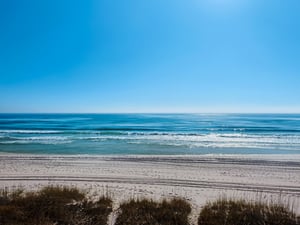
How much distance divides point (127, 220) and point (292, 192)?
716cm

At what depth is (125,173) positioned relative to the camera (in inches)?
463

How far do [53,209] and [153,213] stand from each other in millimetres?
2731

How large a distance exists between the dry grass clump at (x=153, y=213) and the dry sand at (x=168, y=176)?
1.20 ft

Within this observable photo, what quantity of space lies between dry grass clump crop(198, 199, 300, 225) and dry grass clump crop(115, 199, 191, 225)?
0.55 m

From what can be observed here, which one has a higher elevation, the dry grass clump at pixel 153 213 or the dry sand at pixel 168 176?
the dry grass clump at pixel 153 213

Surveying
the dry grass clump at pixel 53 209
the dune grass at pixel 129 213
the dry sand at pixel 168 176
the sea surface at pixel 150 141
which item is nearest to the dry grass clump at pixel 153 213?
the dune grass at pixel 129 213

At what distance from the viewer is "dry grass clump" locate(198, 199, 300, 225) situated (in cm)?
558

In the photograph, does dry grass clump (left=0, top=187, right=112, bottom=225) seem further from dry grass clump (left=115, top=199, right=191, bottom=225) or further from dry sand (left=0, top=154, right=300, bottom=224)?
dry sand (left=0, top=154, right=300, bottom=224)

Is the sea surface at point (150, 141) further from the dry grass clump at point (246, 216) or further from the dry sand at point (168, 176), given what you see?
the dry grass clump at point (246, 216)

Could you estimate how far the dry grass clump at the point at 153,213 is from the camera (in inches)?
223

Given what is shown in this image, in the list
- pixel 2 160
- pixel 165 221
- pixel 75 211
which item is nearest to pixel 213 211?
pixel 165 221

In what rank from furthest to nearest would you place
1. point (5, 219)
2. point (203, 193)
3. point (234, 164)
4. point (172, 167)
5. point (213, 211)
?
point (234, 164) < point (172, 167) < point (203, 193) < point (213, 211) < point (5, 219)

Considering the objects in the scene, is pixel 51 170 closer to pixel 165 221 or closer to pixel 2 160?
pixel 2 160

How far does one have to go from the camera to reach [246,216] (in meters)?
5.79
